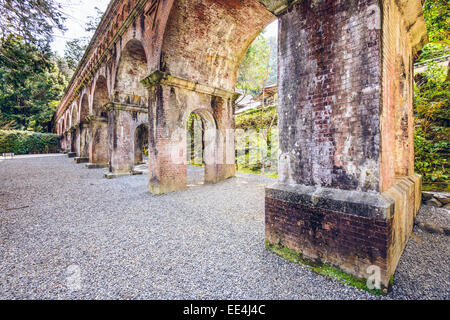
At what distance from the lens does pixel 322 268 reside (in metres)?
2.66

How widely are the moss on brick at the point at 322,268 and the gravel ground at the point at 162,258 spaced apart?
3.0 inches

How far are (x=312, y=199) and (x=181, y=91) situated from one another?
639 cm

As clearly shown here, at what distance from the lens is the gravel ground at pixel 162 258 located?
7.79ft

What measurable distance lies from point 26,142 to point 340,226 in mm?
42048

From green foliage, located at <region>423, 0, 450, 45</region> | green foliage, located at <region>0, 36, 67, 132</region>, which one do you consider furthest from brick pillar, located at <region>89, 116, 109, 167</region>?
green foliage, located at <region>0, 36, 67, 132</region>

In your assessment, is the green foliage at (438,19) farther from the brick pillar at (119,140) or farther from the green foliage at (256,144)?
the brick pillar at (119,140)

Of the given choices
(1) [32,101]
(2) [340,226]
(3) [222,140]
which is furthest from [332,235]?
(1) [32,101]

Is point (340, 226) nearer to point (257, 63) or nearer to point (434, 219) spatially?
point (434, 219)

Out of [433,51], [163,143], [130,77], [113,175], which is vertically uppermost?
[130,77]

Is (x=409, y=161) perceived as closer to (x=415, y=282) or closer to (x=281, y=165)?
(x=415, y=282)

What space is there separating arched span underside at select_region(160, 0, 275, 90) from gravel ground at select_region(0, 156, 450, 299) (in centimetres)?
539

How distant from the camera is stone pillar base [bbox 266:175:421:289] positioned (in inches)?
88.4

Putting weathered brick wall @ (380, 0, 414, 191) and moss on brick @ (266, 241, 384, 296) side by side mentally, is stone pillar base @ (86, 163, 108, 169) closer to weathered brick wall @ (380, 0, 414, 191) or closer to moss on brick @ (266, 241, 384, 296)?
moss on brick @ (266, 241, 384, 296)

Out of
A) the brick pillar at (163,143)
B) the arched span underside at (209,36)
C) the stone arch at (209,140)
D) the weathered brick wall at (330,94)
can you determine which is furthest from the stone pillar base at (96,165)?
the weathered brick wall at (330,94)
